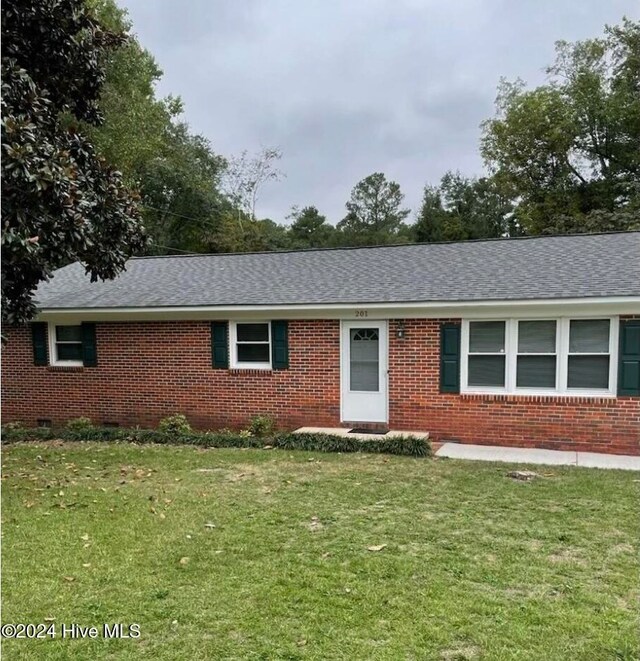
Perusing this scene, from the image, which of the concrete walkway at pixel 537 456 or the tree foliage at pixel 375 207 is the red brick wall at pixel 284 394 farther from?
the tree foliage at pixel 375 207

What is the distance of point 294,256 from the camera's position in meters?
13.4

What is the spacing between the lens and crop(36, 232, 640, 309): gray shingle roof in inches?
354

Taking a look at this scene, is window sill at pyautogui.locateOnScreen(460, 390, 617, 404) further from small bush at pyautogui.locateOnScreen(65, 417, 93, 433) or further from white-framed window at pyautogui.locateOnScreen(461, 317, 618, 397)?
small bush at pyautogui.locateOnScreen(65, 417, 93, 433)

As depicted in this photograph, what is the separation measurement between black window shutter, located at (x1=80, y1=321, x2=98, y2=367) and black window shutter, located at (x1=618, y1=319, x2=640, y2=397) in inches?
381

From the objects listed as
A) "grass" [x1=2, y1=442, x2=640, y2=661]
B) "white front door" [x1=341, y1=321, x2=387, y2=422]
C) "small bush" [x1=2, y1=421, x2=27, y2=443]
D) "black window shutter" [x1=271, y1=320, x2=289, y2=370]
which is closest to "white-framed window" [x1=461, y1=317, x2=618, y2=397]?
"white front door" [x1=341, y1=321, x2=387, y2=422]

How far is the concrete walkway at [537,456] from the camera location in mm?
7684

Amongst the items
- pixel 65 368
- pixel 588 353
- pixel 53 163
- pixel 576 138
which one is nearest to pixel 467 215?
pixel 576 138

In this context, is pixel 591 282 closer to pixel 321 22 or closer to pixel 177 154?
pixel 321 22

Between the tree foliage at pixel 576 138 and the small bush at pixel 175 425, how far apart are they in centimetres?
2182

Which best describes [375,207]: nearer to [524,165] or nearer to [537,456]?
[524,165]

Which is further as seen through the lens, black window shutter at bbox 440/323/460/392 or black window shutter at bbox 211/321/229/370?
black window shutter at bbox 211/321/229/370

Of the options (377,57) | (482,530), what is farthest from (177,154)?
(482,530)

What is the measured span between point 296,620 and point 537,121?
31.0m

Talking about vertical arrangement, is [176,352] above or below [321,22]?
below
